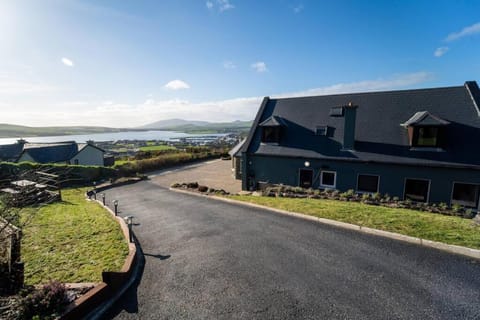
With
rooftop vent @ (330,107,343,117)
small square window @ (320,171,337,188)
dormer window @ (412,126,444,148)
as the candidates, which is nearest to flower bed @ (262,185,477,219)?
small square window @ (320,171,337,188)

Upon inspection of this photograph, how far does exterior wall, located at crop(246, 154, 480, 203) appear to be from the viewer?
11602 mm

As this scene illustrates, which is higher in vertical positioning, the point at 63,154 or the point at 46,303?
the point at 46,303

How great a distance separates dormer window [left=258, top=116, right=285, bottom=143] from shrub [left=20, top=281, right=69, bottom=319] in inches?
570

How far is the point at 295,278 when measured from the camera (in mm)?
4781

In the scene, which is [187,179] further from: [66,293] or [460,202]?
[460,202]

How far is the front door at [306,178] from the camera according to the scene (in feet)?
48.8

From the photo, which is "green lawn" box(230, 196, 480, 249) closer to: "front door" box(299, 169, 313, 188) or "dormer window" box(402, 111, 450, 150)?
"front door" box(299, 169, 313, 188)

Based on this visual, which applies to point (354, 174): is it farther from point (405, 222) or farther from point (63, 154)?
point (63, 154)

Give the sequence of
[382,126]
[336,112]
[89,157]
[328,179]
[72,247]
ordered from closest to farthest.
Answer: [72,247] → [382,126] → [328,179] → [336,112] → [89,157]

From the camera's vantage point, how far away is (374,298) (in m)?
4.14

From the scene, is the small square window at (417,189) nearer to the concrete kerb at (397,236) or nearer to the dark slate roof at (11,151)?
the concrete kerb at (397,236)

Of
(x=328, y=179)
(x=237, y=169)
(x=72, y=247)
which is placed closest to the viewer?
(x=72, y=247)

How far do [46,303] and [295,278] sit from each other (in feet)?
15.4

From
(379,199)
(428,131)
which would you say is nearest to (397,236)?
(379,199)
